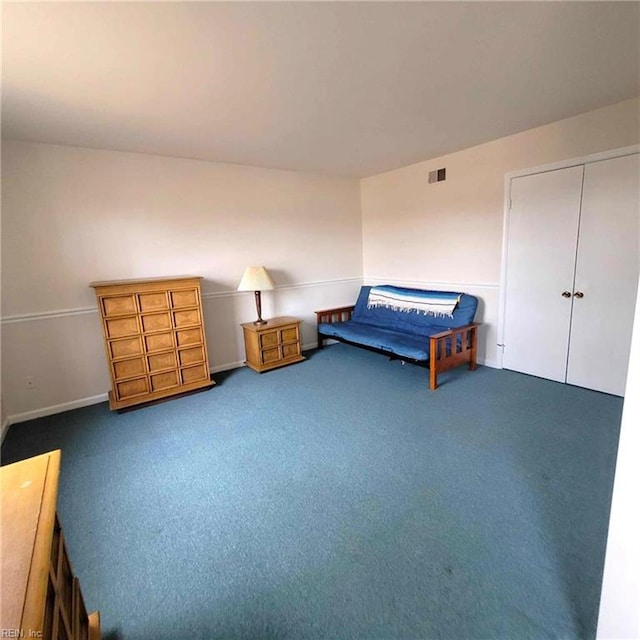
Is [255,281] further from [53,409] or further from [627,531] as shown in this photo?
[627,531]

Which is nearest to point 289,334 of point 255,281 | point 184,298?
point 255,281

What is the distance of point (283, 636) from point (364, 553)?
0.46 metres

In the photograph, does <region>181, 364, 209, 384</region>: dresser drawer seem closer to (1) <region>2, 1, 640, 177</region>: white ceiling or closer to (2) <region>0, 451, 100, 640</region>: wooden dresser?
(1) <region>2, 1, 640, 177</region>: white ceiling

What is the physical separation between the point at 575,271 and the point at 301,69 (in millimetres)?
2729

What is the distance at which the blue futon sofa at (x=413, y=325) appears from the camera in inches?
129

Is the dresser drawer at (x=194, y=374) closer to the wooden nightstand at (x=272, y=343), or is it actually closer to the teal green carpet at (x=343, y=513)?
the teal green carpet at (x=343, y=513)

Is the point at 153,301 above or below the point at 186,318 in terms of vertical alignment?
above

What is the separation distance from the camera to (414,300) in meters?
3.98

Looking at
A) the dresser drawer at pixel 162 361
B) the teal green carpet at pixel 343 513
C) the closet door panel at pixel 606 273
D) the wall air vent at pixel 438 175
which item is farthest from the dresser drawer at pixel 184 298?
the closet door panel at pixel 606 273

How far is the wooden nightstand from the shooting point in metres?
3.80

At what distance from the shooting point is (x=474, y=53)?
1.81 meters

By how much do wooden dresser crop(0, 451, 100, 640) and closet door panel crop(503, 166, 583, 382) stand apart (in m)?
3.66

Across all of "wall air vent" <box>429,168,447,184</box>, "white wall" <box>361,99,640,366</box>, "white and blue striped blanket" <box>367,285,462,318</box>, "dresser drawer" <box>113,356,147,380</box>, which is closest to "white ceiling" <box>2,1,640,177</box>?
"white wall" <box>361,99,640,366</box>

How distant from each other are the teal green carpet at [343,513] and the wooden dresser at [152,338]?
0.25 meters
